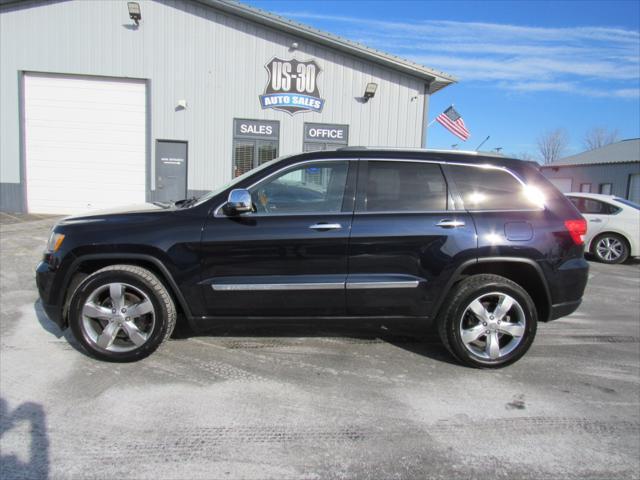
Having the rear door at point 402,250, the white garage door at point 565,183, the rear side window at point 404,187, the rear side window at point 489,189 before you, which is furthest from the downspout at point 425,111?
the white garage door at point 565,183

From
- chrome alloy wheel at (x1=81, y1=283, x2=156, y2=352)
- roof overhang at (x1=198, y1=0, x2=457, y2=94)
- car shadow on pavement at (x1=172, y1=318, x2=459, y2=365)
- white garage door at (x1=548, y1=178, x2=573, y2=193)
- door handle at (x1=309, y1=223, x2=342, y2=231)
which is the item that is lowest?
car shadow on pavement at (x1=172, y1=318, x2=459, y2=365)

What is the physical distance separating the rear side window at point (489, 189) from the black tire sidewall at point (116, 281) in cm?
262

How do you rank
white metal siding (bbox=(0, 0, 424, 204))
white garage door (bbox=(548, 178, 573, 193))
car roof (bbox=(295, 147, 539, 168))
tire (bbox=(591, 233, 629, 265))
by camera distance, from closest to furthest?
1. car roof (bbox=(295, 147, 539, 168))
2. tire (bbox=(591, 233, 629, 265))
3. white metal siding (bbox=(0, 0, 424, 204))
4. white garage door (bbox=(548, 178, 573, 193))

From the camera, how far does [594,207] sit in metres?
9.78

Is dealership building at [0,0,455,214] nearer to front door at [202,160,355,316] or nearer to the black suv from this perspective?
the black suv

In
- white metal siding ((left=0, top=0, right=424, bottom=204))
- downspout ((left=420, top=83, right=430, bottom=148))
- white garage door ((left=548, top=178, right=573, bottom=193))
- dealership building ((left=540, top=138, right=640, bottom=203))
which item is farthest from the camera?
white garage door ((left=548, top=178, right=573, bottom=193))

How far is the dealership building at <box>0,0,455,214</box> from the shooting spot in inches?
507

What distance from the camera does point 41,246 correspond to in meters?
8.47

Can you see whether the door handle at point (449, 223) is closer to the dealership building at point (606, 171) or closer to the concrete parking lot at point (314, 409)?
the concrete parking lot at point (314, 409)

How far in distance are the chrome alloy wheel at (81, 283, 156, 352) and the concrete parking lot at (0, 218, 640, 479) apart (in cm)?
23

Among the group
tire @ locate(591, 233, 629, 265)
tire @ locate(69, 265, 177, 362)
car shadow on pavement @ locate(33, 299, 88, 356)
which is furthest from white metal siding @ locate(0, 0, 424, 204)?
tire @ locate(69, 265, 177, 362)

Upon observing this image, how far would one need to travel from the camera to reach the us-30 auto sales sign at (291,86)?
13555 millimetres

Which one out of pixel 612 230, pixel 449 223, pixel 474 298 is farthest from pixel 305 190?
pixel 612 230

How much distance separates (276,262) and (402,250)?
1.00m
